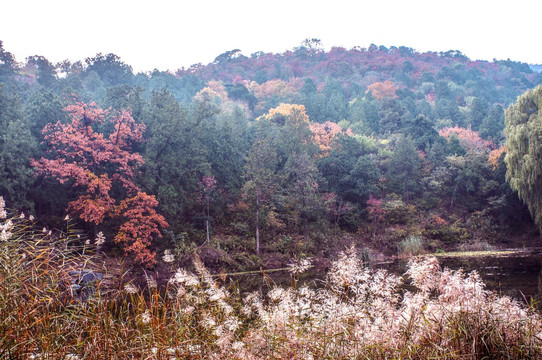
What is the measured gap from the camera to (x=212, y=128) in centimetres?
2638

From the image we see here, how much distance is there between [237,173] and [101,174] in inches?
406

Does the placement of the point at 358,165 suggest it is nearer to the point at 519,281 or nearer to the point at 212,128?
the point at 212,128

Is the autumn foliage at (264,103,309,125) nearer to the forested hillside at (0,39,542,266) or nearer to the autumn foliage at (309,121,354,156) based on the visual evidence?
the forested hillside at (0,39,542,266)

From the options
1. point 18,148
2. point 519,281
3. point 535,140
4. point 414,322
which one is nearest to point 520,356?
point 414,322

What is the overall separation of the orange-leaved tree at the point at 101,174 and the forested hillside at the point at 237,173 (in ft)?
0.30

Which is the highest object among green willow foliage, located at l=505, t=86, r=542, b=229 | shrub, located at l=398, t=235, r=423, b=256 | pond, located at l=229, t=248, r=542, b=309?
green willow foliage, located at l=505, t=86, r=542, b=229

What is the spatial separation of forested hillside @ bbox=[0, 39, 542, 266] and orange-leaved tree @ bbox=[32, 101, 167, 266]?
0.30 ft

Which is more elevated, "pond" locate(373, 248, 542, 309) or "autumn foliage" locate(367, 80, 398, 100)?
"autumn foliage" locate(367, 80, 398, 100)

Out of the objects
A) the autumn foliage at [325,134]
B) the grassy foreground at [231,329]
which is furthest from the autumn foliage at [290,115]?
the grassy foreground at [231,329]

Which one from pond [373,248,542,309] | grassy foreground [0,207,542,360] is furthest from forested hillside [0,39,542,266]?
grassy foreground [0,207,542,360]

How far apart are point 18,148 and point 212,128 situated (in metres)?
11.9

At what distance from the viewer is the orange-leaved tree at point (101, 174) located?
1681 cm

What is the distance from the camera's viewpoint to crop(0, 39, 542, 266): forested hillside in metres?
17.8

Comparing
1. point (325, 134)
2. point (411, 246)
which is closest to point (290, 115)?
point (325, 134)
